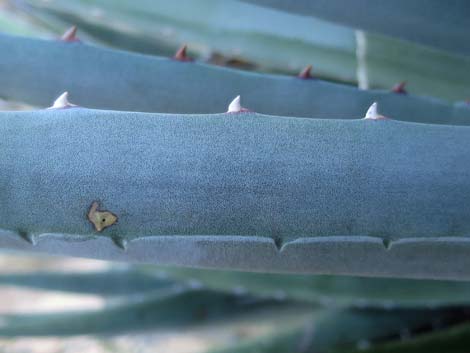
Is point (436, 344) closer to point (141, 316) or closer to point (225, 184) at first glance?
point (141, 316)

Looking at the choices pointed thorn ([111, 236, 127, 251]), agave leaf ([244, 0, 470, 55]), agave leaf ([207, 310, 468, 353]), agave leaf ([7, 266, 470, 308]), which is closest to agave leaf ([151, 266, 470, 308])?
agave leaf ([7, 266, 470, 308])

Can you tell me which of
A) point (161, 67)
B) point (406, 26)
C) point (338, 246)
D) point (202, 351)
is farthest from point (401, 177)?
point (202, 351)

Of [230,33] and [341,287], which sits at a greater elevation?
[230,33]

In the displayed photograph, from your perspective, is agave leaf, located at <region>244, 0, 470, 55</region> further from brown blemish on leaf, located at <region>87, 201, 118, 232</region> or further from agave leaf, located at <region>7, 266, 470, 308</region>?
agave leaf, located at <region>7, 266, 470, 308</region>

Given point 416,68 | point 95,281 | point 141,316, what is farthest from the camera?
point 95,281

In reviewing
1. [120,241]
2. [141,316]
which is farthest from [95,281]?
[120,241]

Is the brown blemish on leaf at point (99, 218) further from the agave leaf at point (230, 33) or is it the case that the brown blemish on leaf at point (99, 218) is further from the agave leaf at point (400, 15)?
the agave leaf at point (230, 33)

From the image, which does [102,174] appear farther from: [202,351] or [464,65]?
[202,351]

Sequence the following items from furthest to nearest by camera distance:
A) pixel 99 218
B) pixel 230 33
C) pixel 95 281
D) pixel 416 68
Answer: pixel 95 281 → pixel 230 33 → pixel 416 68 → pixel 99 218
